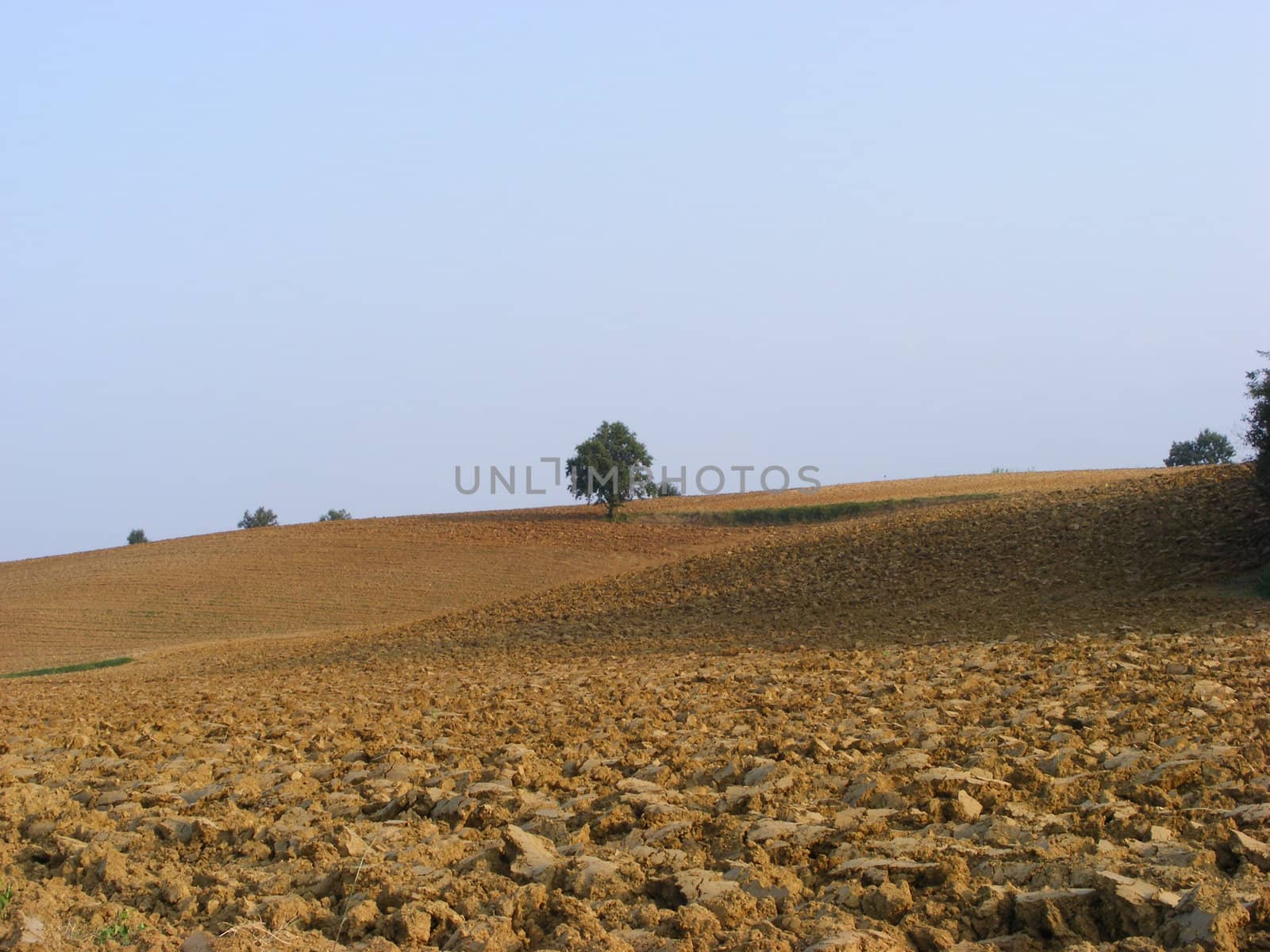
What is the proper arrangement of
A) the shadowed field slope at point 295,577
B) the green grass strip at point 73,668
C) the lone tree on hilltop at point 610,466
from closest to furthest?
the green grass strip at point 73,668, the shadowed field slope at point 295,577, the lone tree on hilltop at point 610,466

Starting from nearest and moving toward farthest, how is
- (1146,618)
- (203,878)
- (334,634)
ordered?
1. (203,878)
2. (1146,618)
3. (334,634)

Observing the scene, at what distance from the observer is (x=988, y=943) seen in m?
4.38

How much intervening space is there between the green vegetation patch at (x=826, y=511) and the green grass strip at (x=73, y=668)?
23.4m

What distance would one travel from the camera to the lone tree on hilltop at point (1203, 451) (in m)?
52.5

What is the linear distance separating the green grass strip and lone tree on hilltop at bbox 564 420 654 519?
23.6 metres

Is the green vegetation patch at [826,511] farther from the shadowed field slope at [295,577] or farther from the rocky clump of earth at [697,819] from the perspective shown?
the rocky clump of earth at [697,819]

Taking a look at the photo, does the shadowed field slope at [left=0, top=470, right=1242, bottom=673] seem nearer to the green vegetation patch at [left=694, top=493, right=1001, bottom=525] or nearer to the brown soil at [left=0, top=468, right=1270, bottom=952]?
the green vegetation patch at [left=694, top=493, right=1001, bottom=525]

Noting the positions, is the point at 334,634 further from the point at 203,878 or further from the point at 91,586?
the point at 203,878

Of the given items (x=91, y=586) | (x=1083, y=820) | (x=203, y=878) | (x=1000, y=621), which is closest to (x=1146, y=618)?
(x=1000, y=621)

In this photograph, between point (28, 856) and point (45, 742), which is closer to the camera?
point (28, 856)

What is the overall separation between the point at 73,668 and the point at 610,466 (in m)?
24.7

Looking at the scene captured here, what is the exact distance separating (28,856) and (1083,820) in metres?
6.04

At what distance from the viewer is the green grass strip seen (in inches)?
978

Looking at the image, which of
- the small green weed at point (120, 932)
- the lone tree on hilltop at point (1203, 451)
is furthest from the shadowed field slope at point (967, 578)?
the lone tree on hilltop at point (1203, 451)
